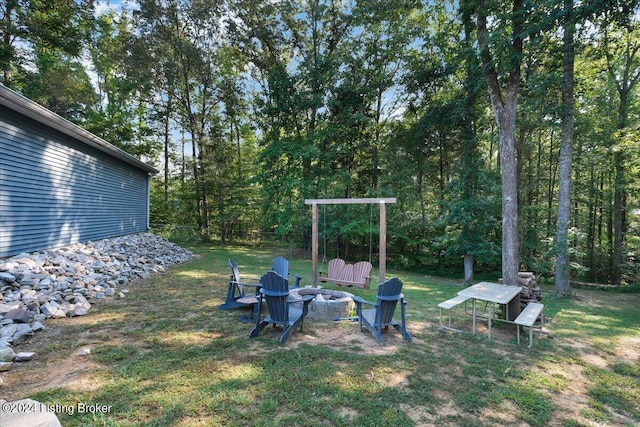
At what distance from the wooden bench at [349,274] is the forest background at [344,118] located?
1855 mm

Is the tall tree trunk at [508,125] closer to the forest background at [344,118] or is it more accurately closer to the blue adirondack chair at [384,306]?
the blue adirondack chair at [384,306]

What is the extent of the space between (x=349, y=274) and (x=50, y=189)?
6.58m

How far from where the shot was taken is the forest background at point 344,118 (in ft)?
30.0

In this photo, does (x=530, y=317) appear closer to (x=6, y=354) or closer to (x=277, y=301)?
(x=277, y=301)

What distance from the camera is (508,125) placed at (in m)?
4.96

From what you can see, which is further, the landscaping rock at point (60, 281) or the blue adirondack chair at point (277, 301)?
the landscaping rock at point (60, 281)

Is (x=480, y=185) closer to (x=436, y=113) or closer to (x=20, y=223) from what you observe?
(x=436, y=113)

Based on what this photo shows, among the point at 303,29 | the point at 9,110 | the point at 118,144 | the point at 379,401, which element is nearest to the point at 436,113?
the point at 303,29

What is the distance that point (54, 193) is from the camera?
6395mm

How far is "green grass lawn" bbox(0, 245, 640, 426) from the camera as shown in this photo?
7.11ft

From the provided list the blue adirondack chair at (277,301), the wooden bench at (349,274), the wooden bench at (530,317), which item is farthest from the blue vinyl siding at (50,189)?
the wooden bench at (530,317)

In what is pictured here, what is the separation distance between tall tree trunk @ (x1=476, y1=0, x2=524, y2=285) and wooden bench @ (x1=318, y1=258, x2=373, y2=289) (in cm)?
232

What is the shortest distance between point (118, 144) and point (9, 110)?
11.4m

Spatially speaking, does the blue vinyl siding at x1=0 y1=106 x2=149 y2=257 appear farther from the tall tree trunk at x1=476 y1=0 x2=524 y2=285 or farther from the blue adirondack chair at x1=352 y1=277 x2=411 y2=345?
the tall tree trunk at x1=476 y1=0 x2=524 y2=285
